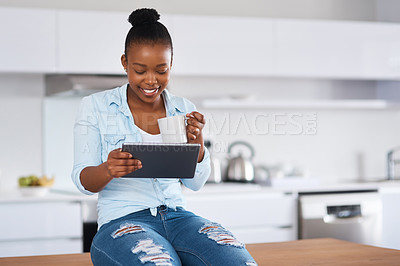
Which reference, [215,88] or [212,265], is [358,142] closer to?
[215,88]

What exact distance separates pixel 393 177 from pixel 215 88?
161 cm

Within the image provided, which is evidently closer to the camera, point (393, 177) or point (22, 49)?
point (22, 49)

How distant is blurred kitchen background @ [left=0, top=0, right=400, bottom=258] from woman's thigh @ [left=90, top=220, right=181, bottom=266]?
219 centimetres

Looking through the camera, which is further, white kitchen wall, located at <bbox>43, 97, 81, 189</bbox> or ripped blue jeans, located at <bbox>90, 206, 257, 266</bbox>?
white kitchen wall, located at <bbox>43, 97, 81, 189</bbox>

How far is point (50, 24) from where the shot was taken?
11.4 ft

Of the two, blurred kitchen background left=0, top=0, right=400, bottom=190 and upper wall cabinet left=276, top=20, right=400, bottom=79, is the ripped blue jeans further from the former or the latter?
upper wall cabinet left=276, top=20, right=400, bottom=79

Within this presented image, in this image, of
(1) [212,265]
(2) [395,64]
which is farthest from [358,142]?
(1) [212,265]

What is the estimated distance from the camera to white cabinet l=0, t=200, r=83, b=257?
10.5 feet

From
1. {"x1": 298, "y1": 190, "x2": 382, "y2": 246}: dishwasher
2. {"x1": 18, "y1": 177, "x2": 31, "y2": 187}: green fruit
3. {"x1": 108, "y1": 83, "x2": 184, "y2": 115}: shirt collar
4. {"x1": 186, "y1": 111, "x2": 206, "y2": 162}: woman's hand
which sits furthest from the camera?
{"x1": 298, "y1": 190, "x2": 382, "y2": 246}: dishwasher

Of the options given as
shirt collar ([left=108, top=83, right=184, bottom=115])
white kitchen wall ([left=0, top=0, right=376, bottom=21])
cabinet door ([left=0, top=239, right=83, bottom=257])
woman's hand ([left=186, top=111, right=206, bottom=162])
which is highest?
white kitchen wall ([left=0, top=0, right=376, bottom=21])

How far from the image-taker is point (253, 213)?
355 centimetres

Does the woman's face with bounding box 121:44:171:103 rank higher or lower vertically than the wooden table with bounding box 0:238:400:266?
higher

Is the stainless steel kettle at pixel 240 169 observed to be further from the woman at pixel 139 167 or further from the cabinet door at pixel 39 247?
the woman at pixel 139 167

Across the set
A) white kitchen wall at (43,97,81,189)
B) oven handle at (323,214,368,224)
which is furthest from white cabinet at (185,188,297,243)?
white kitchen wall at (43,97,81,189)
